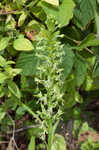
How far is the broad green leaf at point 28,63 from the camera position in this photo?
1.43 metres

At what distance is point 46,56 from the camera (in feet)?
3.52

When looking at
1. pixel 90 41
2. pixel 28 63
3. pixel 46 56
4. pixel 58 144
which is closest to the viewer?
pixel 46 56

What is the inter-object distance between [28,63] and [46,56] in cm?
40

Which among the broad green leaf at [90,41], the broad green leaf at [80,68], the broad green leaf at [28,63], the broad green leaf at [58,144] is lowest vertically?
the broad green leaf at [58,144]

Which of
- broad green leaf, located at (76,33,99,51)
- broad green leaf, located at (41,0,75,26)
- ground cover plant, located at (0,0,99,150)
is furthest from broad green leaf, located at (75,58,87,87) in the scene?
broad green leaf, located at (41,0,75,26)

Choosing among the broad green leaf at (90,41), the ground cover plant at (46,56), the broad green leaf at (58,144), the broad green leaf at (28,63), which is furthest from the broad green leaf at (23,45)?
the broad green leaf at (58,144)

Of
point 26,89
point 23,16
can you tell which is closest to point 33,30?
point 23,16

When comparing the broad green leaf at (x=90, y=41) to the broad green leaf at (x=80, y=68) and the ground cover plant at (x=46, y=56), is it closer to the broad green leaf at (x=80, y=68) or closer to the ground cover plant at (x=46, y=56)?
the ground cover plant at (x=46, y=56)

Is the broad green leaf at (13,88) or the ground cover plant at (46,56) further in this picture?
the broad green leaf at (13,88)

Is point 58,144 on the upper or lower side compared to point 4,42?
lower

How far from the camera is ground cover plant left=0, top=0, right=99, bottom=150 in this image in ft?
3.67

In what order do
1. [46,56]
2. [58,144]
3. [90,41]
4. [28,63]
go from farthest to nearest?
[58,144] → [28,63] → [90,41] → [46,56]

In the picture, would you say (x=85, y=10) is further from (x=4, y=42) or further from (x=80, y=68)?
(x=4, y=42)

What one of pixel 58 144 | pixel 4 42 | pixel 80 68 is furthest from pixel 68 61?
pixel 58 144
